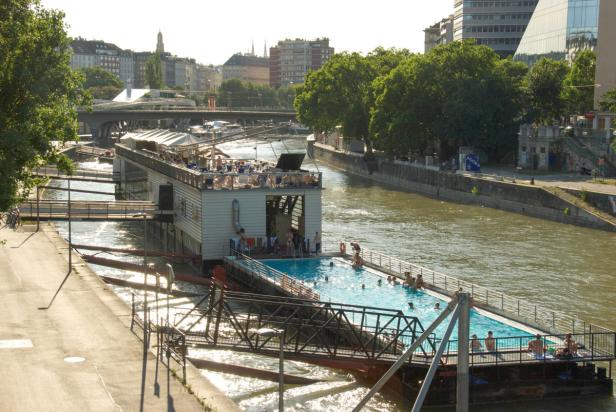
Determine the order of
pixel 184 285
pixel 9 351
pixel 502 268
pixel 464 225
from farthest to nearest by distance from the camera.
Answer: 1. pixel 464 225
2. pixel 502 268
3. pixel 184 285
4. pixel 9 351

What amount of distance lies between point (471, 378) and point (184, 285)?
54.2 feet

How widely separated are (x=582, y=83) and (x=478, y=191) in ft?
95.9

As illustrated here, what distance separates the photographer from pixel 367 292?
33.2 meters

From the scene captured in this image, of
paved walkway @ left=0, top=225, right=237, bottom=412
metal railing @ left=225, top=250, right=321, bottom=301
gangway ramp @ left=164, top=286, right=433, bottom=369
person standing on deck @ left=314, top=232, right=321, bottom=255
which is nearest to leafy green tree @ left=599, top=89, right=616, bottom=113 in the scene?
person standing on deck @ left=314, top=232, right=321, bottom=255

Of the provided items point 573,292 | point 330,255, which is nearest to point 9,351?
point 330,255

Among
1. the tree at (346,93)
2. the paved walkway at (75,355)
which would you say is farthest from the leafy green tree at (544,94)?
the paved walkway at (75,355)

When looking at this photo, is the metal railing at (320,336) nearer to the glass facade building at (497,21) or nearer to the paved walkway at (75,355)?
the paved walkway at (75,355)

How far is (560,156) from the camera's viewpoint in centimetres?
7806

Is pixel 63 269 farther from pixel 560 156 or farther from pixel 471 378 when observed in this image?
pixel 560 156

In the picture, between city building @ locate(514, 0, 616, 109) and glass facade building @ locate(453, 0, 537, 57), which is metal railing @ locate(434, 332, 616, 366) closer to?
city building @ locate(514, 0, 616, 109)

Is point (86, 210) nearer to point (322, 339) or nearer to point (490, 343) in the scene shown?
point (322, 339)

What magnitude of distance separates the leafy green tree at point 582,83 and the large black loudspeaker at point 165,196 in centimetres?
5505

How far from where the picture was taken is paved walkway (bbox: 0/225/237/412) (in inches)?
828

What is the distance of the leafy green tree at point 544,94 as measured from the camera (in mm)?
85950
